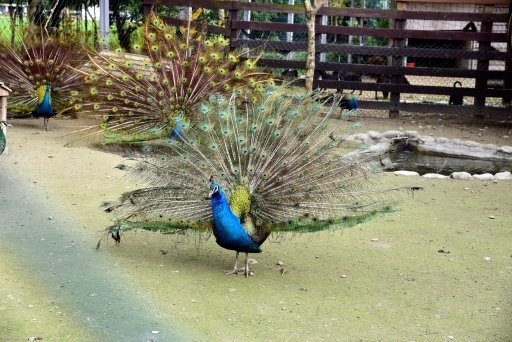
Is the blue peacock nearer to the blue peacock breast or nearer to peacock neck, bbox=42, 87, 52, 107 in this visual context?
peacock neck, bbox=42, 87, 52, 107

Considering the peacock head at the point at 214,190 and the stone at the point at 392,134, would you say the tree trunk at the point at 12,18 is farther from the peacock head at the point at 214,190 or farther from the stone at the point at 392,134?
the peacock head at the point at 214,190

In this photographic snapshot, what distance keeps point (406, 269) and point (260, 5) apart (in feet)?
31.9

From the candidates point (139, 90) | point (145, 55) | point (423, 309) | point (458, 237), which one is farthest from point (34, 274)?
point (145, 55)

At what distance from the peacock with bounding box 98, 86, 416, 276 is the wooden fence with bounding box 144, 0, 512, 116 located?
29.8 ft

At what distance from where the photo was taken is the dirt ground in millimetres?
5113

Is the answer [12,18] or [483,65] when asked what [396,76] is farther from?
[12,18]

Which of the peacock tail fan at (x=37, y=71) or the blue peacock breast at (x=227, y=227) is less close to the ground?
the peacock tail fan at (x=37, y=71)

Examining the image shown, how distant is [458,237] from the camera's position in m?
7.51

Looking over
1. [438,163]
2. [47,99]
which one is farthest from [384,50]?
[47,99]

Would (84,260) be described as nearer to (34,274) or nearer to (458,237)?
(34,274)

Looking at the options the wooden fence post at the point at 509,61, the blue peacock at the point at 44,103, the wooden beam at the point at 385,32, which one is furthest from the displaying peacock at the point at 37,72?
the wooden fence post at the point at 509,61

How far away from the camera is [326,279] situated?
6180 mm

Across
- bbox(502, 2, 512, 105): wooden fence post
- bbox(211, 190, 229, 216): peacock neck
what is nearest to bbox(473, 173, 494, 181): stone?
Result: bbox(502, 2, 512, 105): wooden fence post

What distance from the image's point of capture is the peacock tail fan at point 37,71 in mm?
12023
